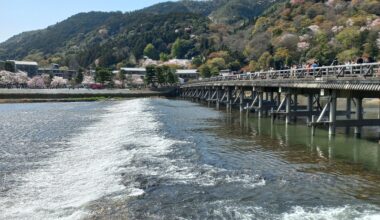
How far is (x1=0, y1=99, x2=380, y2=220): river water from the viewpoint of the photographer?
10758 millimetres

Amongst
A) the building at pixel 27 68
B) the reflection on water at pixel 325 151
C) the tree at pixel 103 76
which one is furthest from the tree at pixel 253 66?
the reflection on water at pixel 325 151

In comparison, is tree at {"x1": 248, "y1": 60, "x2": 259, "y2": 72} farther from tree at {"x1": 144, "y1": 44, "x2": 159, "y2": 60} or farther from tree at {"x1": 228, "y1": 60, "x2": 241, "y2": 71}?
tree at {"x1": 144, "y1": 44, "x2": 159, "y2": 60}

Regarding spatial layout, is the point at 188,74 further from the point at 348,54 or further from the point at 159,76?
the point at 348,54

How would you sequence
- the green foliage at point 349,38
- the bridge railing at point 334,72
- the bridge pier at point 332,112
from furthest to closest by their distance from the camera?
the green foliage at point 349,38
the bridge pier at point 332,112
the bridge railing at point 334,72

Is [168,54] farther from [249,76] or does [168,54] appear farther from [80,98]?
[249,76]

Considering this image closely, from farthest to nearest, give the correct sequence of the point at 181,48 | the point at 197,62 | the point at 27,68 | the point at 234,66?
the point at 181,48 < the point at 197,62 < the point at 27,68 < the point at 234,66

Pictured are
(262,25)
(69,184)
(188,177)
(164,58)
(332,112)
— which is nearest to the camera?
(69,184)

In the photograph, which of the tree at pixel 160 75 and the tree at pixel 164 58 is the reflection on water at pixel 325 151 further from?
the tree at pixel 164 58

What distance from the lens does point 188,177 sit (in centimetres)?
1391

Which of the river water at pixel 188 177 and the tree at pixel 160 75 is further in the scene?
the tree at pixel 160 75

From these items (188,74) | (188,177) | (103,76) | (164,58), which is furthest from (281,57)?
(188,177)

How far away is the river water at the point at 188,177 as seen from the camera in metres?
10.8

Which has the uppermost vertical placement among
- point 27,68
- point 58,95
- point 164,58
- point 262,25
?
point 262,25

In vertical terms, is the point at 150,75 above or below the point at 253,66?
below
